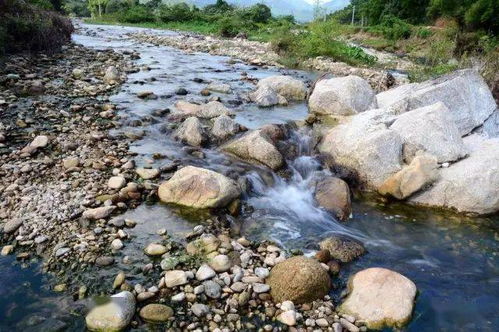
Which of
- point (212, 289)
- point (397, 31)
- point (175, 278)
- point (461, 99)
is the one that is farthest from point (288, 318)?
point (397, 31)

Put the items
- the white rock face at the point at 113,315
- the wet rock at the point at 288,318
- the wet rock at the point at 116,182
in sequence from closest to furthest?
the white rock face at the point at 113,315, the wet rock at the point at 288,318, the wet rock at the point at 116,182

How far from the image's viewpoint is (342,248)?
5352mm

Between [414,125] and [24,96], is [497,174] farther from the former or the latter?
[24,96]

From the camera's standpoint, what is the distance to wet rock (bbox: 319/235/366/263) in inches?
206

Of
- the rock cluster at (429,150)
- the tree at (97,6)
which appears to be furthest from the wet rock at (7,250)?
the tree at (97,6)

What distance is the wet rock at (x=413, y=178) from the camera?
7.03 meters

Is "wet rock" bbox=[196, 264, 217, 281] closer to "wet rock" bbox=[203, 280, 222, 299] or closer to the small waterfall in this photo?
"wet rock" bbox=[203, 280, 222, 299]

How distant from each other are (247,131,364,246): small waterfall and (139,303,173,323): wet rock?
6.67 ft

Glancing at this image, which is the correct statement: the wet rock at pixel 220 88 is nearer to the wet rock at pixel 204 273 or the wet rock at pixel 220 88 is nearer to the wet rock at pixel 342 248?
the wet rock at pixel 342 248

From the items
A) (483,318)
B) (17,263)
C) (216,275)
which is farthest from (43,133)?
(483,318)

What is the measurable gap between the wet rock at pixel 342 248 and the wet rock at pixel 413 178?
6.52 feet

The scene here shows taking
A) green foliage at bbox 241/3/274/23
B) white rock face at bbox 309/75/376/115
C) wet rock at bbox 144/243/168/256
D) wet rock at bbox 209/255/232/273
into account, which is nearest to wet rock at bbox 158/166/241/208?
wet rock at bbox 144/243/168/256

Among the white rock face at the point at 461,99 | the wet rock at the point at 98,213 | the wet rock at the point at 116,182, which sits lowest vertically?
the wet rock at the point at 98,213

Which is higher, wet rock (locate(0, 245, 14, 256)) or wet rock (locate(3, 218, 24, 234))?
wet rock (locate(3, 218, 24, 234))
